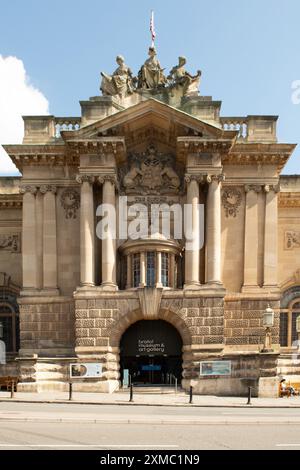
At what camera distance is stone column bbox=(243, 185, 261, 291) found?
36.9m

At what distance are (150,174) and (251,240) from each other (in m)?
7.43

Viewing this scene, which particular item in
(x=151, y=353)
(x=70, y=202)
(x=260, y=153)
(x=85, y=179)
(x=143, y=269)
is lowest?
(x=151, y=353)

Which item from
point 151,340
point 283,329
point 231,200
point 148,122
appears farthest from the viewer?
point 283,329

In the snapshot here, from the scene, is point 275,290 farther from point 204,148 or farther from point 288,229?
point 204,148

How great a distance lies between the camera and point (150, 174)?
3778cm

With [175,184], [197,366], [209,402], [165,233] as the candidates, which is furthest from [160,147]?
[209,402]

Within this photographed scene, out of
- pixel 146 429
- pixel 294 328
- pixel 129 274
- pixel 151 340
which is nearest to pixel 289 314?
pixel 294 328

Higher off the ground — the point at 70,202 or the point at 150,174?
the point at 150,174

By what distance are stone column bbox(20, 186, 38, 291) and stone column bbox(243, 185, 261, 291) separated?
1284cm

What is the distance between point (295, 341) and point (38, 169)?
19885 mm

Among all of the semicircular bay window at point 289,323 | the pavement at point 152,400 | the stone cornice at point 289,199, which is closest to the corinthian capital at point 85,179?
the pavement at point 152,400

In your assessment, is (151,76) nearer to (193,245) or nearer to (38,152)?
(38,152)

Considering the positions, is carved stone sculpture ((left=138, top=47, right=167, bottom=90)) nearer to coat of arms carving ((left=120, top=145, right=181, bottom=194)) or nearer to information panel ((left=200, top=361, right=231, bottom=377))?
coat of arms carving ((left=120, top=145, right=181, bottom=194))

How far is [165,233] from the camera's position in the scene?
3659 cm
